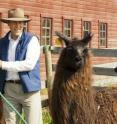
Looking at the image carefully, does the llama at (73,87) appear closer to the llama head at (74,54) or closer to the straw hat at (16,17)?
the llama head at (74,54)

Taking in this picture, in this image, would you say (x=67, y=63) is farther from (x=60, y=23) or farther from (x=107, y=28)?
(x=107, y=28)

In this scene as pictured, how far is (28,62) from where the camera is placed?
580 cm

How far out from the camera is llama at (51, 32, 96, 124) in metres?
6.05

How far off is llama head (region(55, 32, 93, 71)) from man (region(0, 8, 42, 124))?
0.37 meters

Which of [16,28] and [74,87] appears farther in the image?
[74,87]

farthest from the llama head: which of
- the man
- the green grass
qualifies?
the green grass

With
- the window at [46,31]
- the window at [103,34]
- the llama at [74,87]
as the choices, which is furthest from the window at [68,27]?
the llama at [74,87]

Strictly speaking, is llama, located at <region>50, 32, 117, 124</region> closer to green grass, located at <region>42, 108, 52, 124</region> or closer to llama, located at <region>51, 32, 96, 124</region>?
llama, located at <region>51, 32, 96, 124</region>

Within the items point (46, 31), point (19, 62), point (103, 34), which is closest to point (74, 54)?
point (19, 62)

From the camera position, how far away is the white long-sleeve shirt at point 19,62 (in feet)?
18.8

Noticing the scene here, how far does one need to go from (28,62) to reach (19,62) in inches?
4.2

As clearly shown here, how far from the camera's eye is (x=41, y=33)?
20.2 metres

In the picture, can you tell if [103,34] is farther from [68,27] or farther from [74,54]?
[74,54]

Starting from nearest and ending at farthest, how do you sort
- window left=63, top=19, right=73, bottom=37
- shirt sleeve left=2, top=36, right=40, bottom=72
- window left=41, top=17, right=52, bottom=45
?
shirt sleeve left=2, top=36, right=40, bottom=72 → window left=41, top=17, right=52, bottom=45 → window left=63, top=19, right=73, bottom=37
